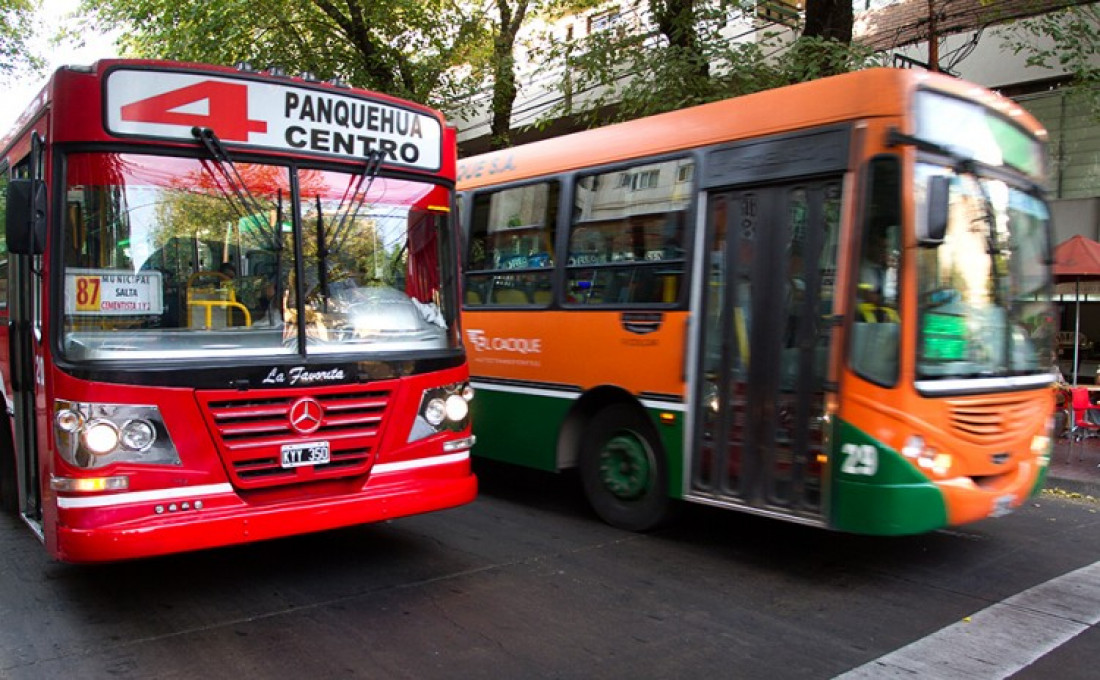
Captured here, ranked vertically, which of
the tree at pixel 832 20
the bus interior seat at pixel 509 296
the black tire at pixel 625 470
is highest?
the tree at pixel 832 20

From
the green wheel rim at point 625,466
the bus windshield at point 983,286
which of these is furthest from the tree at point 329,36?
the bus windshield at point 983,286

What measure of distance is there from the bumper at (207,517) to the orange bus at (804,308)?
6.46 ft

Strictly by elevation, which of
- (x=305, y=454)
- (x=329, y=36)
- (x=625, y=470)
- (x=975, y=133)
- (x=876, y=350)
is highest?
(x=329, y=36)

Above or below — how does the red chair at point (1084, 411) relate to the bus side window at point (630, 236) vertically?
below

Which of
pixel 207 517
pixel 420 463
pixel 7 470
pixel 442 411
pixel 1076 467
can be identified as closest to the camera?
pixel 207 517

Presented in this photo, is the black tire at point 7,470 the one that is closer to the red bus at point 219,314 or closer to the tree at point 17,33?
the red bus at point 219,314

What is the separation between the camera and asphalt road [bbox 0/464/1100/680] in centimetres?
410

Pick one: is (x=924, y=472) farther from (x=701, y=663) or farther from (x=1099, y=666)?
(x=701, y=663)

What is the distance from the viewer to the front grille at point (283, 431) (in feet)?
14.7

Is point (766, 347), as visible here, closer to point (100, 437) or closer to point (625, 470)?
point (625, 470)

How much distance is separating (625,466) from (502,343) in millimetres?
1693

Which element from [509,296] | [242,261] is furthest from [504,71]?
[242,261]

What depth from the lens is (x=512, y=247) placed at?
7.43m

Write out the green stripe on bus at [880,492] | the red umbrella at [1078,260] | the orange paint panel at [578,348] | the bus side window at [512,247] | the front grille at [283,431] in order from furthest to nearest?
the red umbrella at [1078,260], the bus side window at [512,247], the orange paint panel at [578,348], the green stripe on bus at [880,492], the front grille at [283,431]
